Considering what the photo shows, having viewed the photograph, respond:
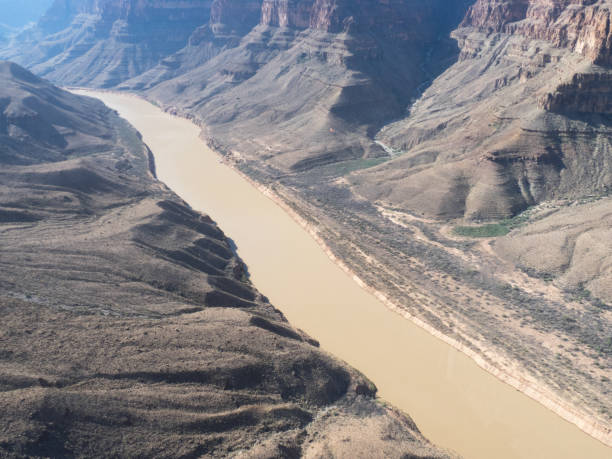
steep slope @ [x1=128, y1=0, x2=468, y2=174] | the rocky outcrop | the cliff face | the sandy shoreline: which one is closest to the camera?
the sandy shoreline

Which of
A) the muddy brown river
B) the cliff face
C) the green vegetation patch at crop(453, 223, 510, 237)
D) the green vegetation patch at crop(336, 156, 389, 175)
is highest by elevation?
the cliff face

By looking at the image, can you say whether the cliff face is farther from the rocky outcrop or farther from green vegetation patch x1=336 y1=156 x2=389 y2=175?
green vegetation patch x1=336 y1=156 x2=389 y2=175

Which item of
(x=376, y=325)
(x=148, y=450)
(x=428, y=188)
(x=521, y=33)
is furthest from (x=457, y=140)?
(x=148, y=450)

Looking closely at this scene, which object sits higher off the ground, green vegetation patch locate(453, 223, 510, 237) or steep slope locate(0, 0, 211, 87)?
steep slope locate(0, 0, 211, 87)

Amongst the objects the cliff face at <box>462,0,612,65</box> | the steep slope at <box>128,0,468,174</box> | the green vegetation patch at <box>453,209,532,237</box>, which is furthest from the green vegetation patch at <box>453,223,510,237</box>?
the steep slope at <box>128,0,468,174</box>

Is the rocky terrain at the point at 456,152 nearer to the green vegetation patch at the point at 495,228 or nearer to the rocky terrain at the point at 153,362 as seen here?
the green vegetation patch at the point at 495,228

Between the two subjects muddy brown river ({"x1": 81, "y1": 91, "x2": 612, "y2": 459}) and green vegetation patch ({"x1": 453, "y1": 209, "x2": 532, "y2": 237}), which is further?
green vegetation patch ({"x1": 453, "y1": 209, "x2": 532, "y2": 237})

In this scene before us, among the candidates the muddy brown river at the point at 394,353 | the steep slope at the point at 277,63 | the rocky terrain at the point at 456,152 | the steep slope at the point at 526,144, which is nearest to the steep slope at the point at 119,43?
the steep slope at the point at 277,63

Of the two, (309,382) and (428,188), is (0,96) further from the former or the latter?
(309,382)
